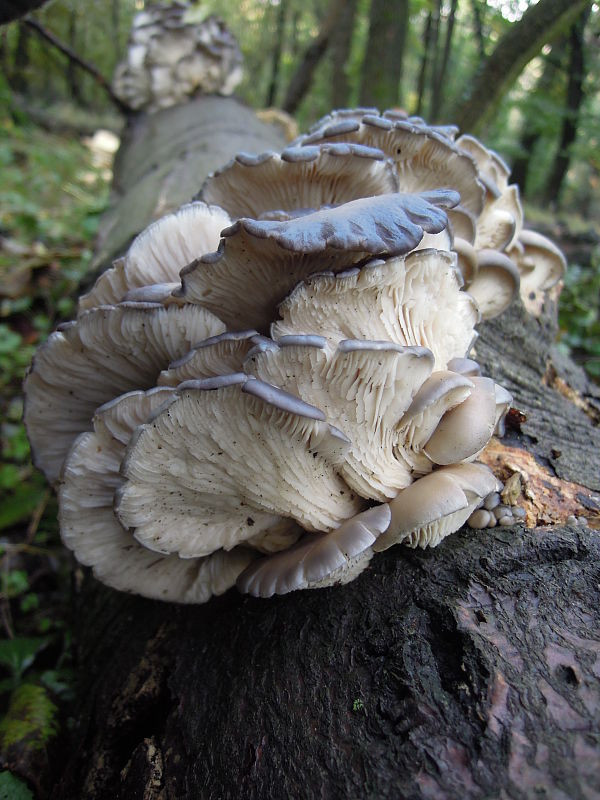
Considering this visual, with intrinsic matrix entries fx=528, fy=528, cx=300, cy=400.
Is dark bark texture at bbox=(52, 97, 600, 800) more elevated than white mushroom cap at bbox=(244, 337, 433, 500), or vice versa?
white mushroom cap at bbox=(244, 337, 433, 500)

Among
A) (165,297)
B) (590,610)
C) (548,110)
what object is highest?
(548,110)

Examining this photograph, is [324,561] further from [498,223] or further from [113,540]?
[498,223]

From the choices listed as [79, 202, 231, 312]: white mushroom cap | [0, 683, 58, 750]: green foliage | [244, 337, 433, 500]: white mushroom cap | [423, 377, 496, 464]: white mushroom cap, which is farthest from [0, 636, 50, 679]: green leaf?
[423, 377, 496, 464]: white mushroom cap

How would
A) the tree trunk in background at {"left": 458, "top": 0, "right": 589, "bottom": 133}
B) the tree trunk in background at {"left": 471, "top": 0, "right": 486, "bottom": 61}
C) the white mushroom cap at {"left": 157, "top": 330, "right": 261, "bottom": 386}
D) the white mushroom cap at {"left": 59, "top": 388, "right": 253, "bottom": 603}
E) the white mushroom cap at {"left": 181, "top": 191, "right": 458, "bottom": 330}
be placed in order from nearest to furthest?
the white mushroom cap at {"left": 181, "top": 191, "right": 458, "bottom": 330}
the white mushroom cap at {"left": 157, "top": 330, "right": 261, "bottom": 386}
the white mushroom cap at {"left": 59, "top": 388, "right": 253, "bottom": 603}
the tree trunk in background at {"left": 458, "top": 0, "right": 589, "bottom": 133}
the tree trunk in background at {"left": 471, "top": 0, "right": 486, "bottom": 61}

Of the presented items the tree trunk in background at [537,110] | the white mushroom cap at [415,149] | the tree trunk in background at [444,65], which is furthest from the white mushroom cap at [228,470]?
the tree trunk in background at [537,110]

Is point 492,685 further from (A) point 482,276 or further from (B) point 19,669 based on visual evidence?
(B) point 19,669

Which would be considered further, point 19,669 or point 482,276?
point 19,669

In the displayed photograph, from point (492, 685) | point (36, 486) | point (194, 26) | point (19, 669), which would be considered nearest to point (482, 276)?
point (492, 685)

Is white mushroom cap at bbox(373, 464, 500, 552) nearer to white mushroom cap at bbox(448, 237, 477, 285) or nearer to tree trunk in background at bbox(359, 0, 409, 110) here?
white mushroom cap at bbox(448, 237, 477, 285)
